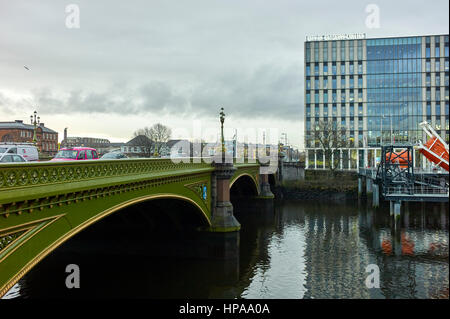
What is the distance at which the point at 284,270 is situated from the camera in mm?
23172

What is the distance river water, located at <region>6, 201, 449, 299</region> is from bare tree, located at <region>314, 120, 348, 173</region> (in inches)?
1382

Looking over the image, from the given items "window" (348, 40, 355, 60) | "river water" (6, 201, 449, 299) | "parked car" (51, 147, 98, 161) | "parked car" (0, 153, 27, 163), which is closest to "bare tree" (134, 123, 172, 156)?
"window" (348, 40, 355, 60)

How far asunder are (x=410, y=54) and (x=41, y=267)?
269ft

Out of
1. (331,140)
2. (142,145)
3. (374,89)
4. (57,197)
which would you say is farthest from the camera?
(374,89)

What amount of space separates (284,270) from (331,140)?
187ft

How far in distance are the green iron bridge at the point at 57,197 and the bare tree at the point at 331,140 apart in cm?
5520

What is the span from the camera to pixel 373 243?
30188mm

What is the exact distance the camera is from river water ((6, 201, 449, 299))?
1942 cm

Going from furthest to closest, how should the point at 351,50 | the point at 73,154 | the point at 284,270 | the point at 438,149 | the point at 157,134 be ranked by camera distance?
the point at 351,50 → the point at 157,134 → the point at 284,270 → the point at 73,154 → the point at 438,149

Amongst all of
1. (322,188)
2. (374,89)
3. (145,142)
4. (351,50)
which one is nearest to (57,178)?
(322,188)

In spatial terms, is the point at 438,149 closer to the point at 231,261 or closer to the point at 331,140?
the point at 231,261
